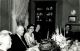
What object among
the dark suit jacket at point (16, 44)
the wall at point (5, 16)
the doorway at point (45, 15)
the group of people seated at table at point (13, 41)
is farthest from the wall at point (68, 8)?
the dark suit jacket at point (16, 44)

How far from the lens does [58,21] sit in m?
8.24

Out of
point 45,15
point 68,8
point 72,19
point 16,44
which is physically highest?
point 68,8

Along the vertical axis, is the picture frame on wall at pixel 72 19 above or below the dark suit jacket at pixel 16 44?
above

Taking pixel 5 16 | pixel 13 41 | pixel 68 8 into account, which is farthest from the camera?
pixel 68 8

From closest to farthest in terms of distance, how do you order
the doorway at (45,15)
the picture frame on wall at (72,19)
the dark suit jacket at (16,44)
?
the dark suit jacket at (16,44) < the picture frame on wall at (72,19) < the doorway at (45,15)

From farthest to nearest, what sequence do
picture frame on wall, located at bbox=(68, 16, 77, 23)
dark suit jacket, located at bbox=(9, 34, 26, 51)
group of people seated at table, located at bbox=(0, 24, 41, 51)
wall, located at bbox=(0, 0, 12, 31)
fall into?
picture frame on wall, located at bbox=(68, 16, 77, 23) → wall, located at bbox=(0, 0, 12, 31) → dark suit jacket, located at bbox=(9, 34, 26, 51) → group of people seated at table, located at bbox=(0, 24, 41, 51)

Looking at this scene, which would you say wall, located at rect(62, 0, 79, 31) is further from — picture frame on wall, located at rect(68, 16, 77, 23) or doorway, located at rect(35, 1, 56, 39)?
doorway, located at rect(35, 1, 56, 39)

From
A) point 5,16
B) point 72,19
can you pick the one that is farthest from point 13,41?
point 72,19

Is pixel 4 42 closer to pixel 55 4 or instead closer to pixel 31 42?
pixel 31 42

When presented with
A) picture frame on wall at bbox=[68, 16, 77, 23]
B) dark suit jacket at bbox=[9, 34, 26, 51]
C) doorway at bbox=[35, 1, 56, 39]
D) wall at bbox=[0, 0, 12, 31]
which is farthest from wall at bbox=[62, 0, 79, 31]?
dark suit jacket at bbox=[9, 34, 26, 51]

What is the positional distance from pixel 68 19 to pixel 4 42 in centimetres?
567

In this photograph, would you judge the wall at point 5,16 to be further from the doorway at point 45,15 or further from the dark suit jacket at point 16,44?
the doorway at point 45,15

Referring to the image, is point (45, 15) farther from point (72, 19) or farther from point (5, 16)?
point (5, 16)

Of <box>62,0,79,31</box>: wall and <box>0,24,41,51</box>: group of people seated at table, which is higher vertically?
<box>62,0,79,31</box>: wall
